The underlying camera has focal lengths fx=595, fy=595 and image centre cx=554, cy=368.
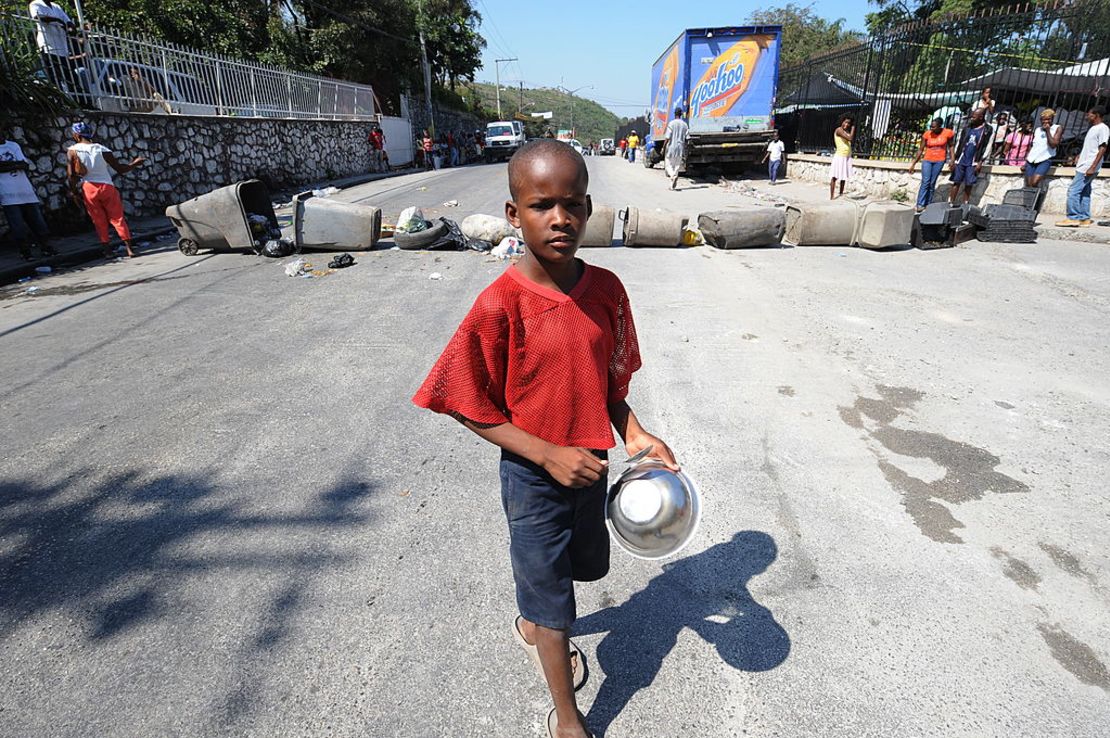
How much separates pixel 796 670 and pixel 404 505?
5.81 feet

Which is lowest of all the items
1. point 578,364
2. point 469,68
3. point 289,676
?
point 289,676

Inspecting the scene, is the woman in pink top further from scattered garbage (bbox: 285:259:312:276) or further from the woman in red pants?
the woman in red pants

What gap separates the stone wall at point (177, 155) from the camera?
9.25 m

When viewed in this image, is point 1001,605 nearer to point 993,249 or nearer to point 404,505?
point 404,505

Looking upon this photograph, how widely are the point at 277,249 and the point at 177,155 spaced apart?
604 cm

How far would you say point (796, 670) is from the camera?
1930mm

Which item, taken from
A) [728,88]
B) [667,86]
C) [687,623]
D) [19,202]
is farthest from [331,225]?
[667,86]

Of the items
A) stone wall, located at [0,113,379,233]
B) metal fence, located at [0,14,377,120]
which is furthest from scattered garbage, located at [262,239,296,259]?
metal fence, located at [0,14,377,120]

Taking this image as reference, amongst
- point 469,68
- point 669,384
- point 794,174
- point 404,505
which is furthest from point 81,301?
point 469,68

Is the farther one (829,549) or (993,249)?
(993,249)

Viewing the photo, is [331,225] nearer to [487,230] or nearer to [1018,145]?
[487,230]

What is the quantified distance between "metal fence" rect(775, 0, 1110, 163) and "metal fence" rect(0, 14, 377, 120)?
15.4 m

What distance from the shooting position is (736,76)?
16797 millimetres

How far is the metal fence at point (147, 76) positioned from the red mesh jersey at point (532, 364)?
11.8 metres
